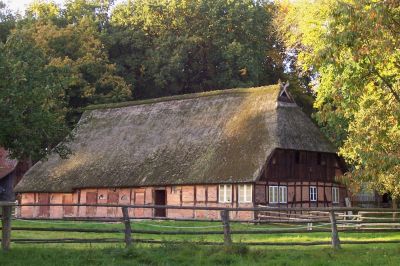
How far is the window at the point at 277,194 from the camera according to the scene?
3791 cm

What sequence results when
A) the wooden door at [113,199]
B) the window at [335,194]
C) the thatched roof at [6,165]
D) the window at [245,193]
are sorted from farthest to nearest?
the thatched roof at [6,165] < the window at [335,194] < the wooden door at [113,199] < the window at [245,193]

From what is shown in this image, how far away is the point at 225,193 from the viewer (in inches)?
1474

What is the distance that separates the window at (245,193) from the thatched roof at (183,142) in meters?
0.86

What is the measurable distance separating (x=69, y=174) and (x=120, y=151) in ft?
12.3

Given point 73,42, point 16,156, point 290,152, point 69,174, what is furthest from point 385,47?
point 73,42

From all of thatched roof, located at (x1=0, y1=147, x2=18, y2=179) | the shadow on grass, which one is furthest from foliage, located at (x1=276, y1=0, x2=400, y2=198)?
thatched roof, located at (x1=0, y1=147, x2=18, y2=179)

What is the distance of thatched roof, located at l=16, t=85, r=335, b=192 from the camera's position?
38.2m

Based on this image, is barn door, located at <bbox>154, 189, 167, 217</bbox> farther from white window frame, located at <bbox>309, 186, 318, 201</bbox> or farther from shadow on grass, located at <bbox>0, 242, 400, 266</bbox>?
shadow on grass, located at <bbox>0, 242, 400, 266</bbox>

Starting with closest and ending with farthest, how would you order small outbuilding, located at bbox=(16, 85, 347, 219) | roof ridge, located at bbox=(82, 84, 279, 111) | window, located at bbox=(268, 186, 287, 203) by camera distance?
small outbuilding, located at bbox=(16, 85, 347, 219), window, located at bbox=(268, 186, 287, 203), roof ridge, located at bbox=(82, 84, 279, 111)

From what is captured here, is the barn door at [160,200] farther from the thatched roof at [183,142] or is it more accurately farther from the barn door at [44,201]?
the barn door at [44,201]

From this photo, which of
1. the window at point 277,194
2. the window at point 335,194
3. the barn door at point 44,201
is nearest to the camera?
the window at point 277,194

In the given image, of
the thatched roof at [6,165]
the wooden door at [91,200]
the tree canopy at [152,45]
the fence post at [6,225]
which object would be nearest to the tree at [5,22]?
the tree canopy at [152,45]

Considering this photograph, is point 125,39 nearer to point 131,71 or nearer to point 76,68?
point 131,71

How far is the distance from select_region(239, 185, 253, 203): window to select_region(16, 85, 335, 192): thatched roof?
0.86 metres
